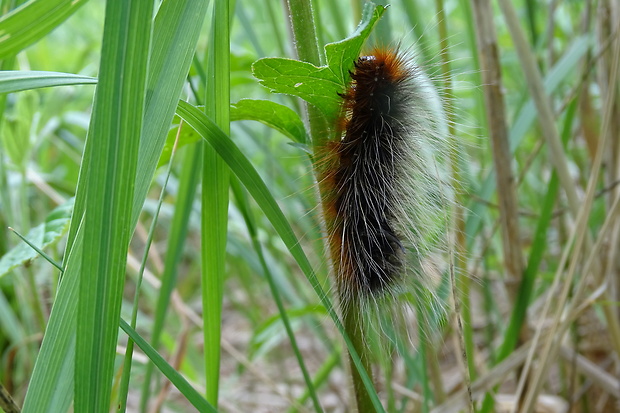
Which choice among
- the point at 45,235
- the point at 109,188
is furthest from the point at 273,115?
the point at 45,235

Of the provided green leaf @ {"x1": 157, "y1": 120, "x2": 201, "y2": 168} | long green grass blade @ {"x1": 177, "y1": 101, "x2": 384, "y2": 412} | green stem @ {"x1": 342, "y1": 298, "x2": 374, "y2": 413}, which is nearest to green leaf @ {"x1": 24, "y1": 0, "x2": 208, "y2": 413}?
long green grass blade @ {"x1": 177, "y1": 101, "x2": 384, "y2": 412}

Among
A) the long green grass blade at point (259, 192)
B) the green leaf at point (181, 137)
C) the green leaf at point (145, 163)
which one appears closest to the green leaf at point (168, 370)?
the green leaf at point (145, 163)

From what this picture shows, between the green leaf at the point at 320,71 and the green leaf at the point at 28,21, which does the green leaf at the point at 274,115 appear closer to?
the green leaf at the point at 320,71

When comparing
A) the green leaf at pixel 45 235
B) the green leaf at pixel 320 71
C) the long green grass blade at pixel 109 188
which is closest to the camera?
the long green grass blade at pixel 109 188

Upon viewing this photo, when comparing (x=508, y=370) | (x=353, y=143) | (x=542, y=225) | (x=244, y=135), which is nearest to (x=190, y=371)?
(x=244, y=135)

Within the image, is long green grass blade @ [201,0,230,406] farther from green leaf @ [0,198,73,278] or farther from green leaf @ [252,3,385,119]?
green leaf @ [0,198,73,278]

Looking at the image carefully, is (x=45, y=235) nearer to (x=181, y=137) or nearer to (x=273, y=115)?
(x=181, y=137)
